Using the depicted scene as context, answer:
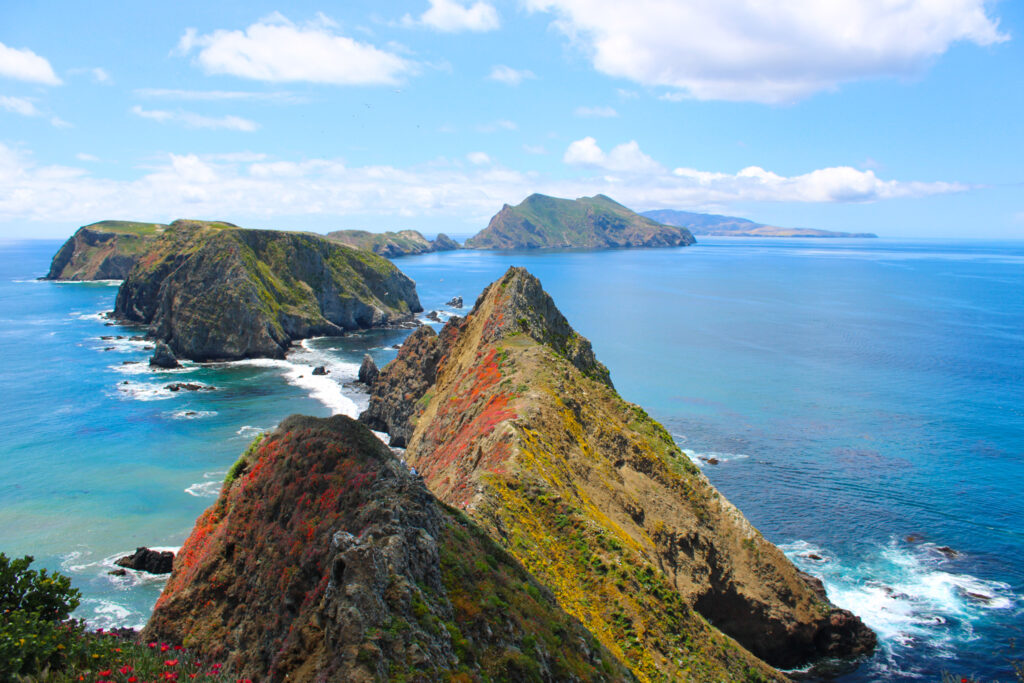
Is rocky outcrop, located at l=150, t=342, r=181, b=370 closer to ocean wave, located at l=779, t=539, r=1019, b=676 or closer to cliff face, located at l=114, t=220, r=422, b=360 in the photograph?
cliff face, located at l=114, t=220, r=422, b=360

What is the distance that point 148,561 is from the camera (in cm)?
4719

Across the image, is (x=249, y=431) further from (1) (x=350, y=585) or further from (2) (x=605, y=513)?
(1) (x=350, y=585)

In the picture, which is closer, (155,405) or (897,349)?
(155,405)

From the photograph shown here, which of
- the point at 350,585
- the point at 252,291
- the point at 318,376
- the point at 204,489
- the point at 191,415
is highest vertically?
the point at 252,291

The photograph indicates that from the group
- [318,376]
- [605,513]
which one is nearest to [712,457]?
[605,513]

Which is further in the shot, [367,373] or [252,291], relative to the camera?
[252,291]

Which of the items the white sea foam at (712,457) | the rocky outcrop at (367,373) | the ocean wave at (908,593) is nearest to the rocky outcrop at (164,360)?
the rocky outcrop at (367,373)

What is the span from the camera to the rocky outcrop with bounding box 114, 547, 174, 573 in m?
47.0

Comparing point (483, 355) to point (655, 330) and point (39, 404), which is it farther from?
point (655, 330)

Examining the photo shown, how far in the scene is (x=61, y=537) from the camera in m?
51.9

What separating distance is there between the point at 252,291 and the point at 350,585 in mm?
125346

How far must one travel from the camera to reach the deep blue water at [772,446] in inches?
1788

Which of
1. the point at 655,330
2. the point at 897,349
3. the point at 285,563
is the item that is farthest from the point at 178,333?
the point at 897,349

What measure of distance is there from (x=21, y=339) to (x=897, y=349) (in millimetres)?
181559
